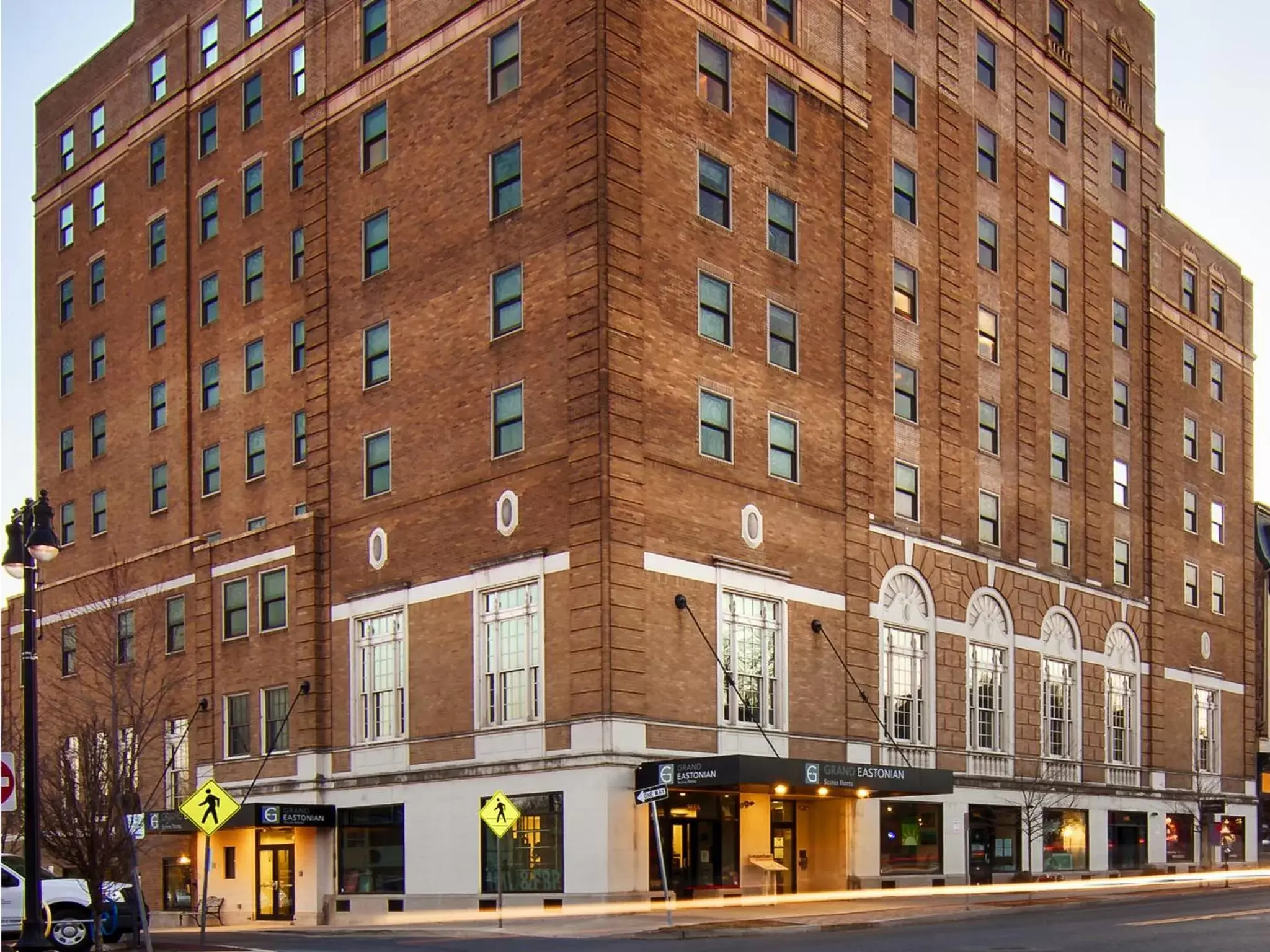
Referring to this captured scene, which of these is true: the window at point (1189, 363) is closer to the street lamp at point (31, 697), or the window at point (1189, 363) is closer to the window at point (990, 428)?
the window at point (990, 428)

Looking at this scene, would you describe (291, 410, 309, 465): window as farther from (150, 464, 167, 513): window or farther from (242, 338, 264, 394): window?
(150, 464, 167, 513): window

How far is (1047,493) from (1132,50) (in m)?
20.4

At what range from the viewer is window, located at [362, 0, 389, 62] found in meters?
46.0

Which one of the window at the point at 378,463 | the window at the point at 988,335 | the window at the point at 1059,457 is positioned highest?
the window at the point at 988,335

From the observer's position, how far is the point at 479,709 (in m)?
40.2

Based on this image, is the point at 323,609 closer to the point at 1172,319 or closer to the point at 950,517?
the point at 950,517

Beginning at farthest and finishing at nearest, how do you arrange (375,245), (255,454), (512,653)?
(255,454) < (375,245) < (512,653)

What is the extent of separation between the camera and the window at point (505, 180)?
136 ft

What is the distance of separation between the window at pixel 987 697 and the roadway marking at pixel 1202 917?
52.8 feet

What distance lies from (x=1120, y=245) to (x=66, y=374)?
40.4 meters

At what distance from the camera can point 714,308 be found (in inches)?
1639

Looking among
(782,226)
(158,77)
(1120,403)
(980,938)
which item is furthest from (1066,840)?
(158,77)

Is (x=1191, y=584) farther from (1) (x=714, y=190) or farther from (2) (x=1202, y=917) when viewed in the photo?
(2) (x=1202, y=917)

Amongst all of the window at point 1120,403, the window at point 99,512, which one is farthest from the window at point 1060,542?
the window at point 99,512
